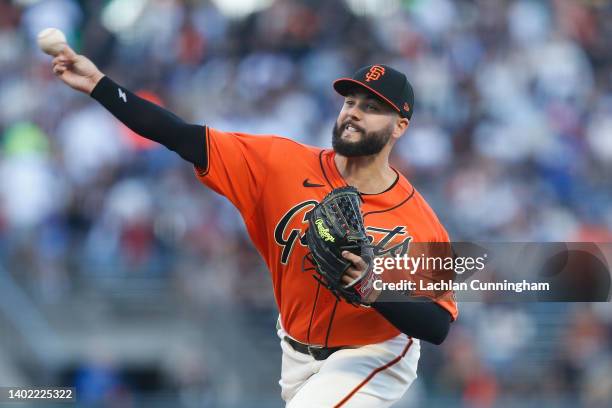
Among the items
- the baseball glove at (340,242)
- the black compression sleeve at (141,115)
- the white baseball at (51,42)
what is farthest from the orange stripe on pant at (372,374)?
the white baseball at (51,42)

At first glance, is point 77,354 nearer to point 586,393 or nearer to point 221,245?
point 221,245

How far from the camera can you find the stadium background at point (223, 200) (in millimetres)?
10812

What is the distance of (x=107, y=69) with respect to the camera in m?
13.2

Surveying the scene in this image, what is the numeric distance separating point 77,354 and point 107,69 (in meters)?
3.86

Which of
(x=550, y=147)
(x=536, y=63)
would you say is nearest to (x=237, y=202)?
(x=550, y=147)

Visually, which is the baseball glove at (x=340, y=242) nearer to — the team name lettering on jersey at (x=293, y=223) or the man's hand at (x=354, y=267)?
the man's hand at (x=354, y=267)

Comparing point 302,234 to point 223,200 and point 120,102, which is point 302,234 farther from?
point 223,200

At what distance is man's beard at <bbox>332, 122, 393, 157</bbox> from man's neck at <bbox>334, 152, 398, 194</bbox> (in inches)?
2.9

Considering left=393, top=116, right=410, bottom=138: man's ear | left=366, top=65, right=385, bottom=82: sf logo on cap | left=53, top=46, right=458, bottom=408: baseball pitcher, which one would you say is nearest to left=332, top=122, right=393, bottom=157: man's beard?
left=53, top=46, right=458, bottom=408: baseball pitcher

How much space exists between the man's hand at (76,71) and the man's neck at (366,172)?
1.20 m

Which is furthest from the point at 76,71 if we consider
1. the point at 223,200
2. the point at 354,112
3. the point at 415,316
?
the point at 223,200

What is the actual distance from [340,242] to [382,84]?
1.00m

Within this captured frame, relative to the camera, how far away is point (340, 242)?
4410mm

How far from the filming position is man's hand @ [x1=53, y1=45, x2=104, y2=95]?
4711mm
